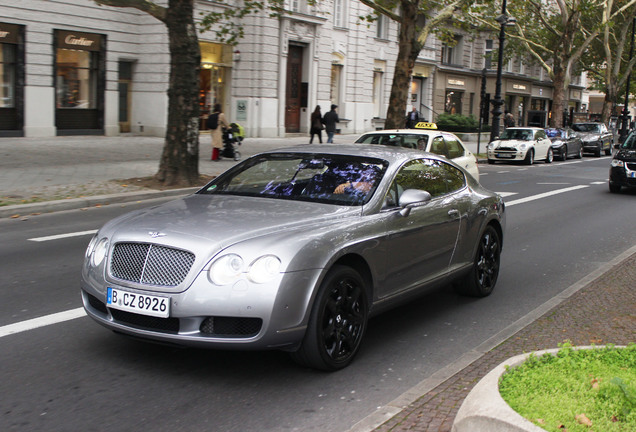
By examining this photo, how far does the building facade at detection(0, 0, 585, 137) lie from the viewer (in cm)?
2523

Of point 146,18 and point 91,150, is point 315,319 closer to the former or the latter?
point 91,150

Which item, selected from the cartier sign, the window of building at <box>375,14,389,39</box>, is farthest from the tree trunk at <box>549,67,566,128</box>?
the cartier sign

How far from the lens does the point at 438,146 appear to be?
45.4ft

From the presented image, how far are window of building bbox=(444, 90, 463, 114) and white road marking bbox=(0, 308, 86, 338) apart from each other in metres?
48.6

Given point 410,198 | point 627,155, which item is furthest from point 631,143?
point 410,198

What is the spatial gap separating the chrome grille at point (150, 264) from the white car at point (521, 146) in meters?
26.5

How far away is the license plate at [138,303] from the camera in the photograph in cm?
452

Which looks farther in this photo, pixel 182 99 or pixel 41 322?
pixel 182 99

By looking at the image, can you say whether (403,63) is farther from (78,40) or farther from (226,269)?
(226,269)

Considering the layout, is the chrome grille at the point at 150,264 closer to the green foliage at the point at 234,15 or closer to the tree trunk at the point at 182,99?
the tree trunk at the point at 182,99

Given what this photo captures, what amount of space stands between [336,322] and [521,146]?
26.3m

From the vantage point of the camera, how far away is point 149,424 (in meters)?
4.04

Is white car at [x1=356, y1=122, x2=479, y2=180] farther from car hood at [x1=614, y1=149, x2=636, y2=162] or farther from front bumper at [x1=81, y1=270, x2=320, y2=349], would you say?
front bumper at [x1=81, y1=270, x2=320, y2=349]

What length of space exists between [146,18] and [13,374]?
26581mm
